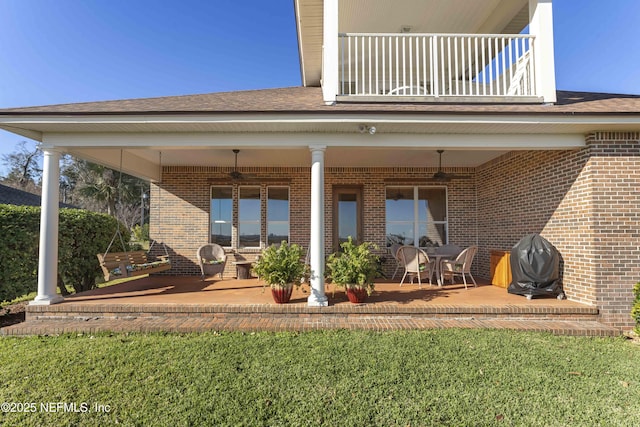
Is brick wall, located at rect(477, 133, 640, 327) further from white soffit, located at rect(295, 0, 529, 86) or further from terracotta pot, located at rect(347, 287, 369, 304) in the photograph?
terracotta pot, located at rect(347, 287, 369, 304)

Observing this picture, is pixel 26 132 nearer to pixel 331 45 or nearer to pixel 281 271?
pixel 281 271

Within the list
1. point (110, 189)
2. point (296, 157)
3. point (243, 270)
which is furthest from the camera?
point (110, 189)

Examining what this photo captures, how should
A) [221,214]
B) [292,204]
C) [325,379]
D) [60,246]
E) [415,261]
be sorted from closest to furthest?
[325,379]
[415,261]
[60,246]
[292,204]
[221,214]

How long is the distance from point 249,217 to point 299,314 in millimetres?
4350

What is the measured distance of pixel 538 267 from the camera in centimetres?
569

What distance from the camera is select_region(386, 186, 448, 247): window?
29.0 feet

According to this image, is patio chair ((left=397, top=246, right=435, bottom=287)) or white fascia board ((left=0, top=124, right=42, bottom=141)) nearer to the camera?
white fascia board ((left=0, top=124, right=42, bottom=141))

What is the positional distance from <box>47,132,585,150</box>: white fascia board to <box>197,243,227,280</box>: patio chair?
3.44 metres

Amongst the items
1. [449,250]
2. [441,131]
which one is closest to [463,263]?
[449,250]

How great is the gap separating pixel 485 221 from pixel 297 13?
6622 mm

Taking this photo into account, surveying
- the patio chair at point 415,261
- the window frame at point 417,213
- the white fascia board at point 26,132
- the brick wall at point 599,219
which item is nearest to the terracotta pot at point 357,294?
the patio chair at point 415,261

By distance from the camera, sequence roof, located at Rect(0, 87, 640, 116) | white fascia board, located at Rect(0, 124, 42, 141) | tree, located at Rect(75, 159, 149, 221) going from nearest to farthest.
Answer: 1. roof, located at Rect(0, 87, 640, 116)
2. white fascia board, located at Rect(0, 124, 42, 141)
3. tree, located at Rect(75, 159, 149, 221)

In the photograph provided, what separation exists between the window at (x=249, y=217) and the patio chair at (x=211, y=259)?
64cm

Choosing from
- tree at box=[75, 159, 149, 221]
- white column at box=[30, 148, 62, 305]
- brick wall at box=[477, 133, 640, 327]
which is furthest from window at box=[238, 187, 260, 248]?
tree at box=[75, 159, 149, 221]
